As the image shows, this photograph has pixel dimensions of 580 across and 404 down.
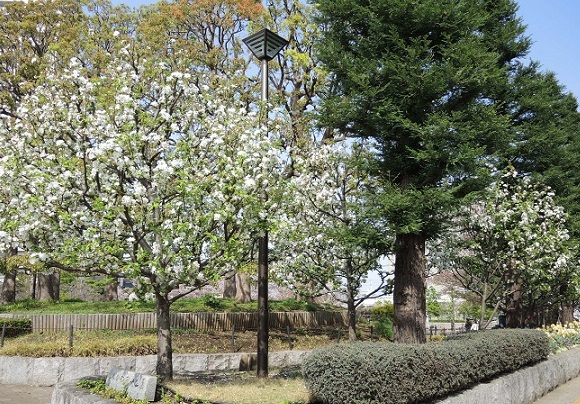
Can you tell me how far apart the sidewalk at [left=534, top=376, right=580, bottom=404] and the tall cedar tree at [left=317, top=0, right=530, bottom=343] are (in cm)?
310

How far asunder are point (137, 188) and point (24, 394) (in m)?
6.57

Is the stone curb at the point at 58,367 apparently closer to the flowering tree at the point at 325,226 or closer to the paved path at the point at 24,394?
the paved path at the point at 24,394

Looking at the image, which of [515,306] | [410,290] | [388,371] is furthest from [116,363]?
[515,306]

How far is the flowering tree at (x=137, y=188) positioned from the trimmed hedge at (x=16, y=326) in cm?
720

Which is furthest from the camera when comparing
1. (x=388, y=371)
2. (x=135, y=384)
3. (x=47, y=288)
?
(x=47, y=288)

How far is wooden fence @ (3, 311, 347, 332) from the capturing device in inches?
607

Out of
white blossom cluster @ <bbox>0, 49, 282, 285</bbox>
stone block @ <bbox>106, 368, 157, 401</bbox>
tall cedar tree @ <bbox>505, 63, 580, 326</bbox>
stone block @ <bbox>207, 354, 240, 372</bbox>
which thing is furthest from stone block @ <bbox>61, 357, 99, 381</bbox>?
tall cedar tree @ <bbox>505, 63, 580, 326</bbox>

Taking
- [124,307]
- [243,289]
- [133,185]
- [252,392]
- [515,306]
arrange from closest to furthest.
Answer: [252,392], [133,185], [124,307], [515,306], [243,289]

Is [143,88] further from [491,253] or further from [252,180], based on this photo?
[491,253]

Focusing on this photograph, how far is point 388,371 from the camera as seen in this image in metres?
6.62

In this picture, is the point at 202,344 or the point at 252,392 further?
the point at 202,344

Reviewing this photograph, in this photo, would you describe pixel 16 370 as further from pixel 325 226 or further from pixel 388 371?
pixel 388 371

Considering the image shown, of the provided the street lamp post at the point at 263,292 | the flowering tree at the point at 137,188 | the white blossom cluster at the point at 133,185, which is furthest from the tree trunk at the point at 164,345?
the street lamp post at the point at 263,292

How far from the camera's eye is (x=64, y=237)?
28.2 ft
